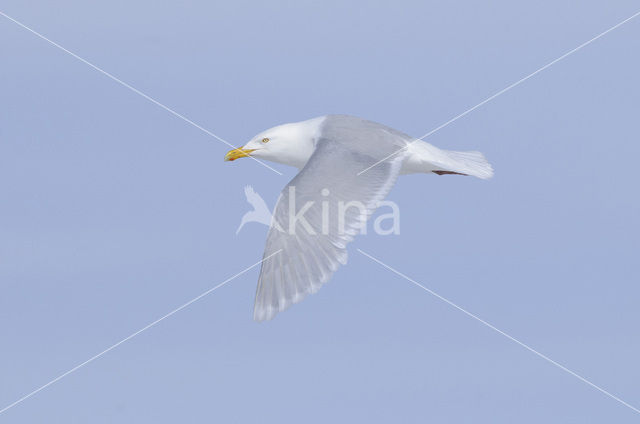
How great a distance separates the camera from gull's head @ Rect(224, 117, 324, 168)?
866cm

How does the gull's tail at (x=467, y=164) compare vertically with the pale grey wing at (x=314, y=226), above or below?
above

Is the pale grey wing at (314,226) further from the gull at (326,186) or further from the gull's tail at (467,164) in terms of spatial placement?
the gull's tail at (467,164)

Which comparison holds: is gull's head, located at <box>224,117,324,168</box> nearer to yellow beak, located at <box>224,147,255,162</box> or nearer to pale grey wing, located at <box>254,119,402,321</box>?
yellow beak, located at <box>224,147,255,162</box>

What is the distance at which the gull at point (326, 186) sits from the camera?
7039 millimetres

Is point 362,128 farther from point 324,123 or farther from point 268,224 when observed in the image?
point 268,224

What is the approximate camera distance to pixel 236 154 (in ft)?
29.4

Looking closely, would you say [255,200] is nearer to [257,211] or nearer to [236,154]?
[257,211]

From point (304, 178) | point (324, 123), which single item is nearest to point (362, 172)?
point (304, 178)

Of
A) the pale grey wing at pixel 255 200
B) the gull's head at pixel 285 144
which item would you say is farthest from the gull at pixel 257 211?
the gull's head at pixel 285 144

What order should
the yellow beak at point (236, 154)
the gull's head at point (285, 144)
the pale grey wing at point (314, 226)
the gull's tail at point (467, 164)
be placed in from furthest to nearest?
the yellow beak at point (236, 154), the gull's head at point (285, 144), the gull's tail at point (467, 164), the pale grey wing at point (314, 226)

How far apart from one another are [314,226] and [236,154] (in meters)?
1.95

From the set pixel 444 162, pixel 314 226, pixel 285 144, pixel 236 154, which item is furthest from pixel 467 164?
pixel 314 226

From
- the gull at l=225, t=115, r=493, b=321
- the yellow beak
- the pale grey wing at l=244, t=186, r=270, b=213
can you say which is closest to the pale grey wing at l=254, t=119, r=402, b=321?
the gull at l=225, t=115, r=493, b=321

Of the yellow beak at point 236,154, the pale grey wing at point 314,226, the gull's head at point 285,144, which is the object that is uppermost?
the gull's head at point 285,144
